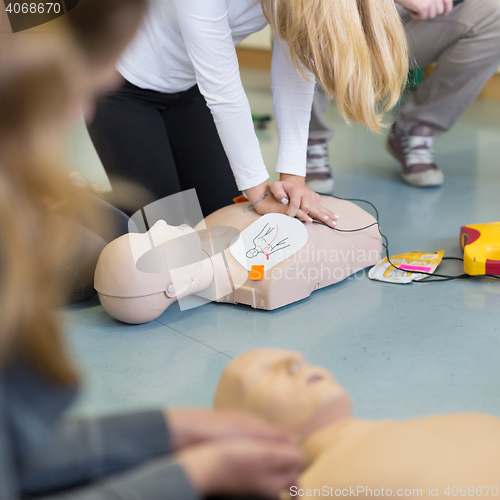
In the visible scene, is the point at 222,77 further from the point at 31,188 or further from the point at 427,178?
the point at 427,178

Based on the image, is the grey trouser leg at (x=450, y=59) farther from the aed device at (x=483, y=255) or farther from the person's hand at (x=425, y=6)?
the aed device at (x=483, y=255)

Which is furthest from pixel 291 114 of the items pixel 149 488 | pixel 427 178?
pixel 149 488

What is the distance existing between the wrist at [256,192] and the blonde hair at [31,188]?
33.2 inches

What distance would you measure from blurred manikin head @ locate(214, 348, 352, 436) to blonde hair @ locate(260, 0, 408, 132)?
0.72 meters

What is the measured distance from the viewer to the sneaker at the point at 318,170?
1955 millimetres

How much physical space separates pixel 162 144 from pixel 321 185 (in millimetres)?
655

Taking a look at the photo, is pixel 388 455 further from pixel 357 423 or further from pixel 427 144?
pixel 427 144

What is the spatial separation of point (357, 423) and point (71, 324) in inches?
28.5

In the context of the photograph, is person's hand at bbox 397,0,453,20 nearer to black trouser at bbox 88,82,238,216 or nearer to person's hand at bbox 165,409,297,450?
black trouser at bbox 88,82,238,216

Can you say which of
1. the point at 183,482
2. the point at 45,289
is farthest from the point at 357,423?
the point at 45,289

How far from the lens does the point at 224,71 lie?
122 cm

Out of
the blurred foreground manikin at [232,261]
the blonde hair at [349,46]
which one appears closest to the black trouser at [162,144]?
the blurred foreground manikin at [232,261]

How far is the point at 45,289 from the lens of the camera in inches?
19.2

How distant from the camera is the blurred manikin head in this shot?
64cm
